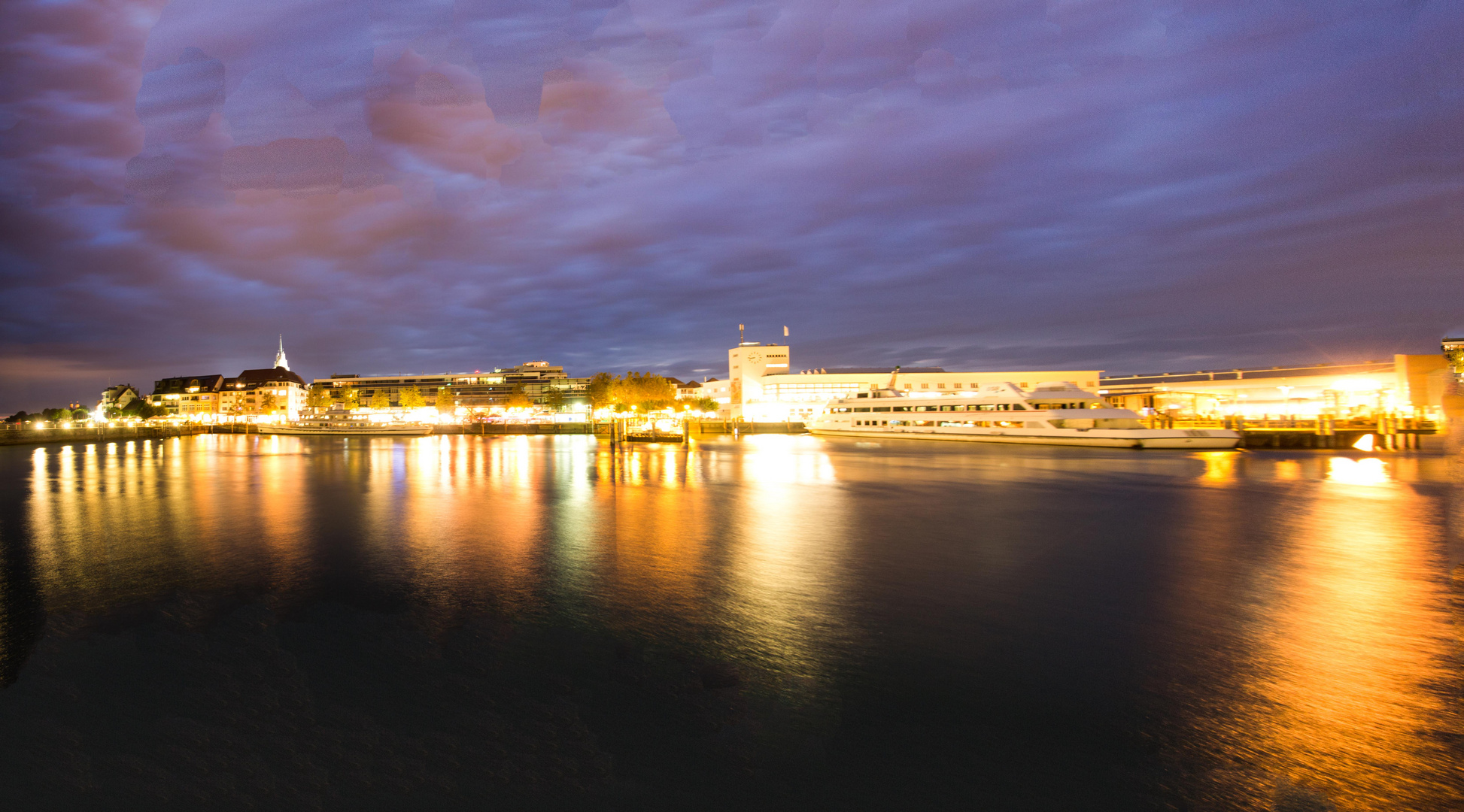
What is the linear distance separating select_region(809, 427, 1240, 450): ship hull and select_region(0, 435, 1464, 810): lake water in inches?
1254

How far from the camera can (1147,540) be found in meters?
12.9

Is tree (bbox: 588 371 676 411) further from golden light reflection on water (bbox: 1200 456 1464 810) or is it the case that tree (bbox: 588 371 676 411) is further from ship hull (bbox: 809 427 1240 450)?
golden light reflection on water (bbox: 1200 456 1464 810)

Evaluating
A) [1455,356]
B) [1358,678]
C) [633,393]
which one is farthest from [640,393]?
[1455,356]

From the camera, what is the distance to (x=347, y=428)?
3551 inches

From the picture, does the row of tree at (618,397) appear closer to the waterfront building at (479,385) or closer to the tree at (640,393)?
the tree at (640,393)

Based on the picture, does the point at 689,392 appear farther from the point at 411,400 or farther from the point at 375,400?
the point at 375,400

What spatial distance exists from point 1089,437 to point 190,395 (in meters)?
198

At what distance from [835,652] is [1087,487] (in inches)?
771

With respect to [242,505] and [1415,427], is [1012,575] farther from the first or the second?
[1415,427]

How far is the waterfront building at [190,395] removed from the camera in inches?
6211

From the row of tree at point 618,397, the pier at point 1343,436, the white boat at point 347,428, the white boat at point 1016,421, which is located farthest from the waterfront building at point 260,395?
the pier at point 1343,436

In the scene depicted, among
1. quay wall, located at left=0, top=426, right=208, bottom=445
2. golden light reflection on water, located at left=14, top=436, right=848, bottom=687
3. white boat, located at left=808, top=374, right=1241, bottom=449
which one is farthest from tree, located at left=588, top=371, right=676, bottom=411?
golden light reflection on water, located at left=14, top=436, right=848, bottom=687

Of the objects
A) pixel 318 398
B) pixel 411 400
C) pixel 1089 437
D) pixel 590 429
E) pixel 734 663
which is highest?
pixel 318 398

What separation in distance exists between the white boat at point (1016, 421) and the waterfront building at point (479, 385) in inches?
4297
